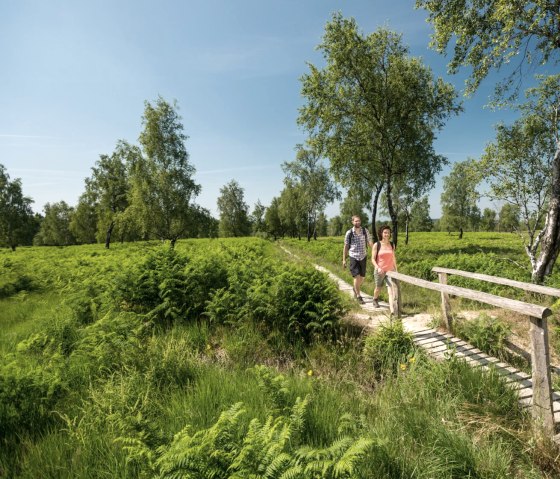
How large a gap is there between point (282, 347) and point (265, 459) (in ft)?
11.6

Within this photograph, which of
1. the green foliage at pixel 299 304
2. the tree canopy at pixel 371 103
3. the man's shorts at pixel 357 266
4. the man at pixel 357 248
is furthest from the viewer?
the tree canopy at pixel 371 103

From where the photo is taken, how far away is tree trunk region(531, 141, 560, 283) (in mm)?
Answer: 8602

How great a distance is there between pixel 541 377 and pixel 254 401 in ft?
11.0

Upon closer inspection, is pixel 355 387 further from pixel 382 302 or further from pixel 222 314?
pixel 382 302

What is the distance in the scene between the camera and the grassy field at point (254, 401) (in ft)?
7.24

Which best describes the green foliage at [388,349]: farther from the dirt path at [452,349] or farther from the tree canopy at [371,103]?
the tree canopy at [371,103]

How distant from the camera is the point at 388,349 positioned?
4855mm

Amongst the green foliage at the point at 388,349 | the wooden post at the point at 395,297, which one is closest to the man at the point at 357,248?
the wooden post at the point at 395,297

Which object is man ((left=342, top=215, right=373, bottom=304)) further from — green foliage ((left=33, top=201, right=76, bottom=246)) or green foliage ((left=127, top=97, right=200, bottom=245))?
green foliage ((left=33, top=201, right=76, bottom=246))

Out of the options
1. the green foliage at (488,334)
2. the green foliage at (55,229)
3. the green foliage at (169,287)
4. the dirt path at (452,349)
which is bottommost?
the dirt path at (452,349)

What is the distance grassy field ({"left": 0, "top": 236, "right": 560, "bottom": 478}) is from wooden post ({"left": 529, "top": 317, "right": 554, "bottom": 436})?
0.21 m

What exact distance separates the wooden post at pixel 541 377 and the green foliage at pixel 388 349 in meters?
1.62

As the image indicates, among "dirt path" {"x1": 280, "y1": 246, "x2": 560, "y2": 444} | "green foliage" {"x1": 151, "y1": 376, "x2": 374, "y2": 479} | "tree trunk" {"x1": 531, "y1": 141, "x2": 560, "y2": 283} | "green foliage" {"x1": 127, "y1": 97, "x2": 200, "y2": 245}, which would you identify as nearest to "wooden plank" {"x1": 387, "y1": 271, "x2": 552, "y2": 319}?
"dirt path" {"x1": 280, "y1": 246, "x2": 560, "y2": 444}

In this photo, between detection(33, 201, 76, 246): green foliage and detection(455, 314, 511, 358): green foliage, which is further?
detection(33, 201, 76, 246): green foliage
